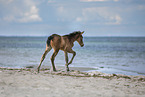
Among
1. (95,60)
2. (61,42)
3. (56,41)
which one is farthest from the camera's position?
(95,60)

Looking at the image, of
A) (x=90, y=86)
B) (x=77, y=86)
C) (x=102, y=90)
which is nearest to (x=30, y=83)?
(x=77, y=86)

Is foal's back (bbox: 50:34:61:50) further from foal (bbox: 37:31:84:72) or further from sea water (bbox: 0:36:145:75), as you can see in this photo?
sea water (bbox: 0:36:145:75)

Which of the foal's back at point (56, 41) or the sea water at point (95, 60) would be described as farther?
the sea water at point (95, 60)

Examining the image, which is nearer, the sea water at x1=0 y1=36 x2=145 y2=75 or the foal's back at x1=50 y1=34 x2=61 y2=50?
the foal's back at x1=50 y1=34 x2=61 y2=50

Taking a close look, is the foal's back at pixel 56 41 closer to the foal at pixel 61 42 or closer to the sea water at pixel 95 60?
the foal at pixel 61 42

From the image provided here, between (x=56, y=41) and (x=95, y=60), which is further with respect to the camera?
(x=95, y=60)

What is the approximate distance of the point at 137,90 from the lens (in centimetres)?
648

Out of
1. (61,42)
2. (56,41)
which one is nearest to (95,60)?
(61,42)

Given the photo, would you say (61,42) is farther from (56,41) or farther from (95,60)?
(95,60)

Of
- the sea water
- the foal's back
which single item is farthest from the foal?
the sea water

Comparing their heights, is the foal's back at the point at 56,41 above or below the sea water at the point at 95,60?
above

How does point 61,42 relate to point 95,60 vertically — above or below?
above

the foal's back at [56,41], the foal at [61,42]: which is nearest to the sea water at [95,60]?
the foal at [61,42]

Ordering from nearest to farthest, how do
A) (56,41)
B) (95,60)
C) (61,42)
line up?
(56,41)
(61,42)
(95,60)
